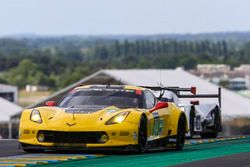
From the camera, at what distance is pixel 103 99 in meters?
19.9

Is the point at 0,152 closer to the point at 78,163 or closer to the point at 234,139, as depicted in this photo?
the point at 78,163

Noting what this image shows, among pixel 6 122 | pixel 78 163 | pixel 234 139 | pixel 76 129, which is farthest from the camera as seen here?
pixel 6 122

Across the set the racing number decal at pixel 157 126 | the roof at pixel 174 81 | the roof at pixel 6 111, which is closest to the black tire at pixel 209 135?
the racing number decal at pixel 157 126

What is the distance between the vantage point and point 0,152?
19859 millimetres

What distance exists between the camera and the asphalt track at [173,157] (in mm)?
17125

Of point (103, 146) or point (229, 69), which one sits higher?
point (229, 69)

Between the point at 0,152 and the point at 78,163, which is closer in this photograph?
the point at 78,163

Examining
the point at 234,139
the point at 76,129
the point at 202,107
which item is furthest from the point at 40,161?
the point at 202,107

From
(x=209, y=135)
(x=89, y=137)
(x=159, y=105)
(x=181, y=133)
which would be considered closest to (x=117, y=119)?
(x=89, y=137)

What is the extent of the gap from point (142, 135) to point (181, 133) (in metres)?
2.03

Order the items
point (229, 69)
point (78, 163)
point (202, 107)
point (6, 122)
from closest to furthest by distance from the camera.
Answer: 1. point (78, 163)
2. point (202, 107)
3. point (6, 122)
4. point (229, 69)

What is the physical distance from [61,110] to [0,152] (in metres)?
1.33

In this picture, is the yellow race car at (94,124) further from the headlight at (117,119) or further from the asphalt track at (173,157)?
the asphalt track at (173,157)

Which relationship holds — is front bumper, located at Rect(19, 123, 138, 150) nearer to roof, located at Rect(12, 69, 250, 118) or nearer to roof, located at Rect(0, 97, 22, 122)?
roof, located at Rect(12, 69, 250, 118)
